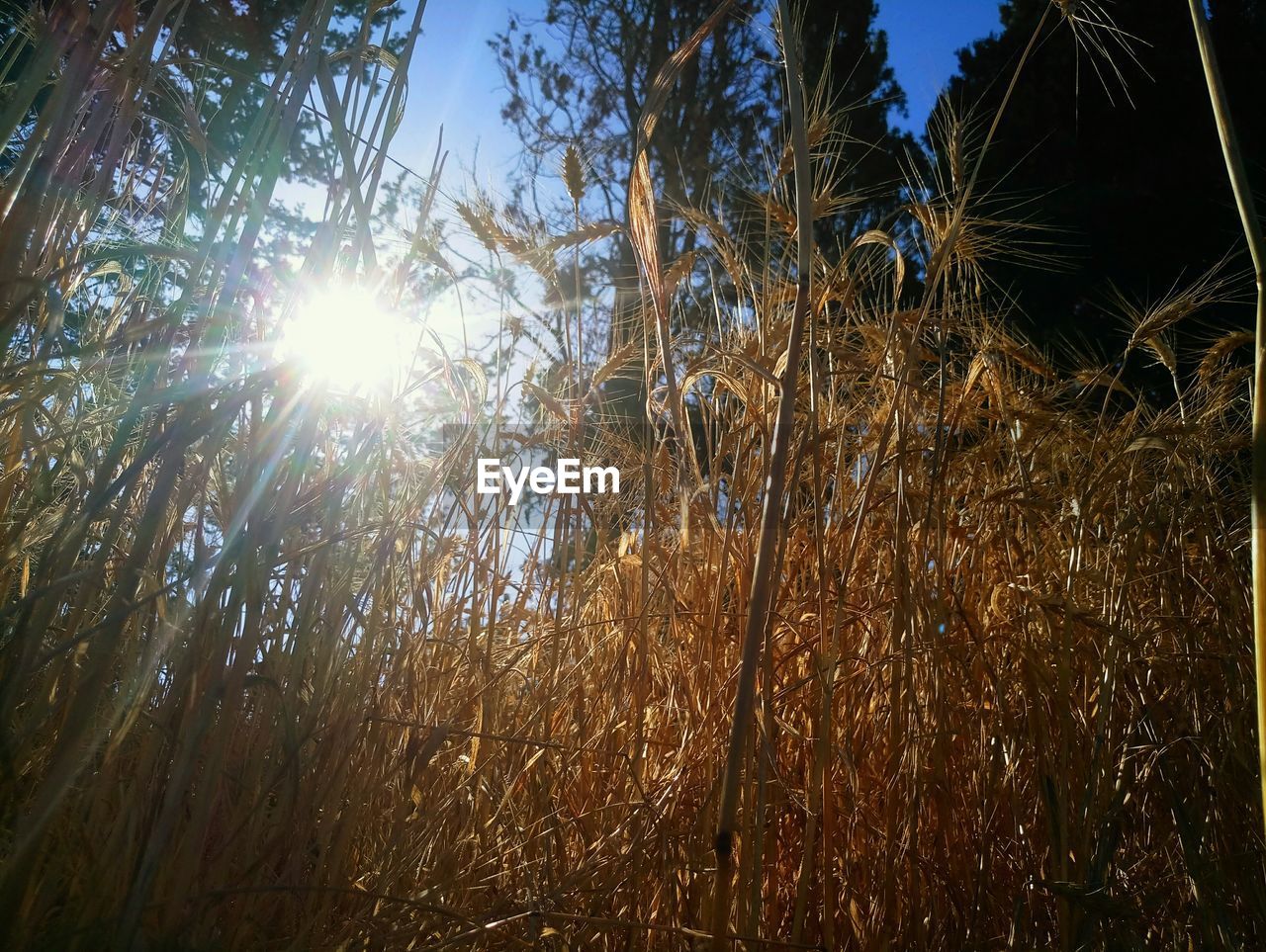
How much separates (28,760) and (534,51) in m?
9.53

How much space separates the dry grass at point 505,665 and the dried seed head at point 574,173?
10 cm

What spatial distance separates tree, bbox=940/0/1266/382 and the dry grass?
18.2 ft

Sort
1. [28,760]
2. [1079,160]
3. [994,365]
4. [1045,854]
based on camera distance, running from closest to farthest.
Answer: [28,760] → [1045,854] → [994,365] → [1079,160]

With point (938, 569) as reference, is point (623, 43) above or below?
above

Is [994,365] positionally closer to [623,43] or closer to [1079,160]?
[1079,160]

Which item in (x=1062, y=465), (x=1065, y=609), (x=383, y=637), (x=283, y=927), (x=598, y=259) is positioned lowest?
(x=283, y=927)

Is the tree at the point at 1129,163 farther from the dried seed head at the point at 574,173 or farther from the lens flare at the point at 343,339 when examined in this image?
the lens flare at the point at 343,339

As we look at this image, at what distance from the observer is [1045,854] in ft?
3.84

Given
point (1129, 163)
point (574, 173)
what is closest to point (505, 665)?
point (574, 173)

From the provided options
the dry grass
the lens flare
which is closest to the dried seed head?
the dry grass

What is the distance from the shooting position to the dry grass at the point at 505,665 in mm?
728

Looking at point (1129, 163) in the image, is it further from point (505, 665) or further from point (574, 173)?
point (505, 665)

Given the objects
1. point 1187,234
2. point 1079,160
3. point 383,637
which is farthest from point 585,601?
point 1079,160

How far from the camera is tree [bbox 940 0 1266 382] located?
260 inches
